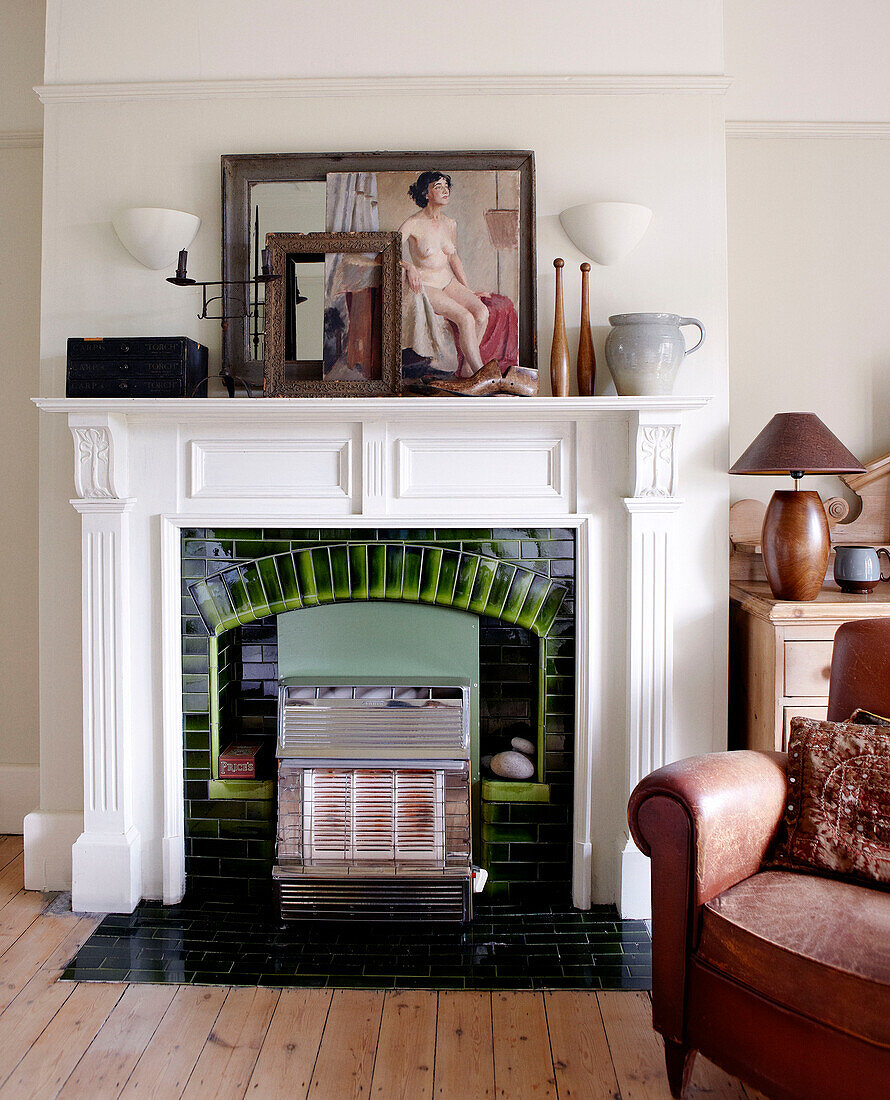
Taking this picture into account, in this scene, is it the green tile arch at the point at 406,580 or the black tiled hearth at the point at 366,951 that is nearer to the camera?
the black tiled hearth at the point at 366,951

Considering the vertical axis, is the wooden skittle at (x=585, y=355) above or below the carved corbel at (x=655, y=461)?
above

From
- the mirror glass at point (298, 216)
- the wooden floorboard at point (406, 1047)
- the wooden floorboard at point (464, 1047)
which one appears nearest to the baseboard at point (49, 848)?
the wooden floorboard at point (406, 1047)

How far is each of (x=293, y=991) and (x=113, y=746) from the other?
34.4 inches

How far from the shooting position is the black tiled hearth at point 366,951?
2.10 m

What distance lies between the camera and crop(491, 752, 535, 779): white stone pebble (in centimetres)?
251

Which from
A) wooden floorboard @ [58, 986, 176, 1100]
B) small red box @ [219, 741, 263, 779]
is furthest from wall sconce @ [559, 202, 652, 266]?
wooden floorboard @ [58, 986, 176, 1100]

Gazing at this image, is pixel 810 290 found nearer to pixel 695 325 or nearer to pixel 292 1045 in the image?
pixel 695 325

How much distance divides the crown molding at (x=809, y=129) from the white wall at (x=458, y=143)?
0.42m

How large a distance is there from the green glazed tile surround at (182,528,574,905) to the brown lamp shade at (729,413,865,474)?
1.90 feet

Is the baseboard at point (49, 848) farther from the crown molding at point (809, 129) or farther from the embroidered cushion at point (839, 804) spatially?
the crown molding at point (809, 129)

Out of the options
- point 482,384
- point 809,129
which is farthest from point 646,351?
point 809,129

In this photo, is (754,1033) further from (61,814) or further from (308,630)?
(61,814)

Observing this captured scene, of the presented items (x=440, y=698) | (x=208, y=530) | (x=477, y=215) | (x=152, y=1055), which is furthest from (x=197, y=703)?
(x=477, y=215)

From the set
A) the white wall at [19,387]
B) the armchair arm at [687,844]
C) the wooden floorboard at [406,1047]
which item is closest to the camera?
the armchair arm at [687,844]
